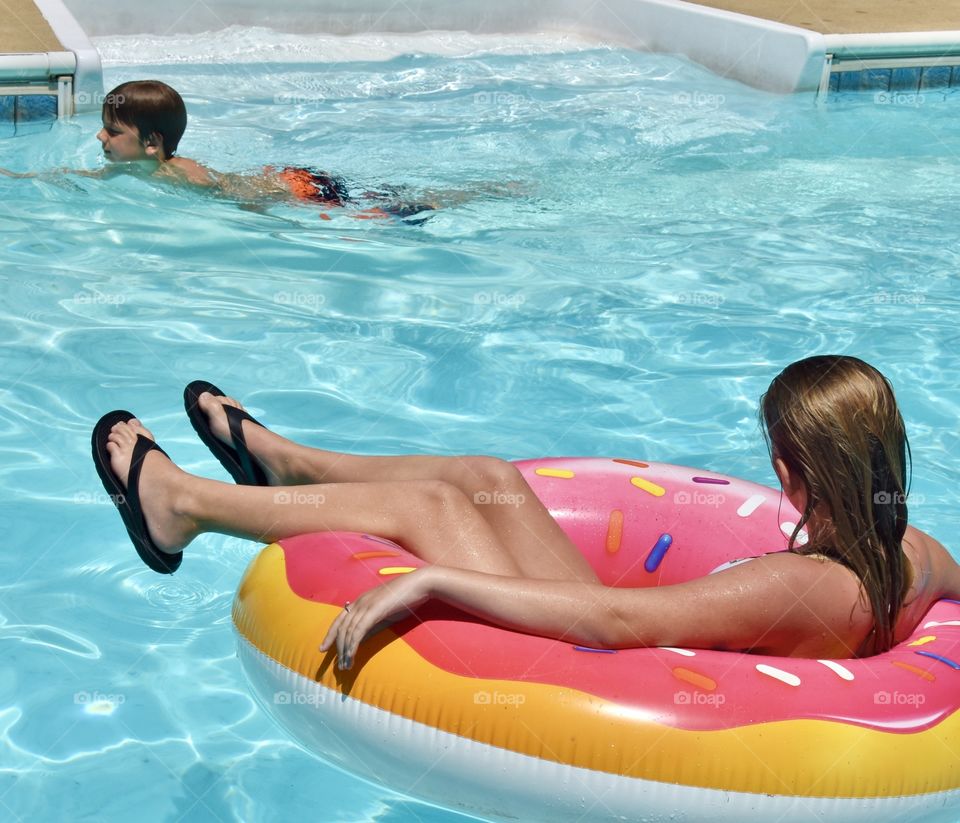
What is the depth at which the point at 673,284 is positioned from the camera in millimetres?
5426

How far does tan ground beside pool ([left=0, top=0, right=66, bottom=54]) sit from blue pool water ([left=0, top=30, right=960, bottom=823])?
51cm

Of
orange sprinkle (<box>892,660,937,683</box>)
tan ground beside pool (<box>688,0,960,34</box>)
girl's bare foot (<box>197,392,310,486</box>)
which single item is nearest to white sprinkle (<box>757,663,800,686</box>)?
orange sprinkle (<box>892,660,937,683</box>)

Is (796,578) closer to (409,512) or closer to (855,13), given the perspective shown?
(409,512)

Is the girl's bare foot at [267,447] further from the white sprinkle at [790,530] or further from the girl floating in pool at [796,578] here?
the white sprinkle at [790,530]

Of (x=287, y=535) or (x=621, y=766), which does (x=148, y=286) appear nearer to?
(x=287, y=535)

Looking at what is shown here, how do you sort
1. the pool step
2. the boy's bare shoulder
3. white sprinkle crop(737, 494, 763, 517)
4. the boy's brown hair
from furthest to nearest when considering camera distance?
the pool step
the boy's bare shoulder
the boy's brown hair
white sprinkle crop(737, 494, 763, 517)

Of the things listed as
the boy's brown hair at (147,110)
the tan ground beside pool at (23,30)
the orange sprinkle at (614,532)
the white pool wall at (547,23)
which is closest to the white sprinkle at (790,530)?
the orange sprinkle at (614,532)

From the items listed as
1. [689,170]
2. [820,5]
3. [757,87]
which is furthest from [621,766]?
[820,5]

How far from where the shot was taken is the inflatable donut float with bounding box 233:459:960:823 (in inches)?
89.2

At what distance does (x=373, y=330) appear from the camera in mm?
4992

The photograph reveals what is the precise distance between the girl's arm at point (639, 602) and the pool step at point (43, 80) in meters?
4.94

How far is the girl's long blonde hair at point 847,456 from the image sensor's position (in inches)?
95.0

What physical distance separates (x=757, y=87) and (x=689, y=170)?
1.80 metres

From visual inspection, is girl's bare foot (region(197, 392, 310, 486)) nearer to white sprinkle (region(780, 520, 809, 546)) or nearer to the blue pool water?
the blue pool water
